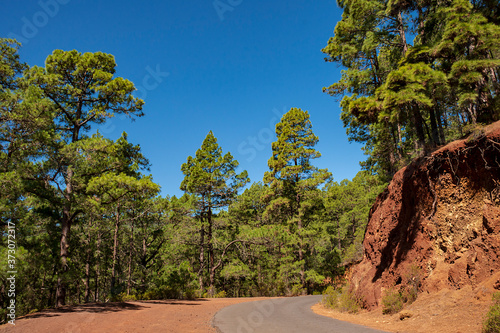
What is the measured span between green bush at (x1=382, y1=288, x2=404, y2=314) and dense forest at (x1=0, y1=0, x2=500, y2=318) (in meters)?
5.49

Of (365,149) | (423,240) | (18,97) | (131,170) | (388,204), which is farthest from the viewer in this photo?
(365,149)

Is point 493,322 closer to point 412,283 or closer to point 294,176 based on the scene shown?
point 412,283

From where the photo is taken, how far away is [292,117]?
2802cm

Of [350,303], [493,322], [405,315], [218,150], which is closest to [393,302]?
[405,315]

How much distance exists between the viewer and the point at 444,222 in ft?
30.2

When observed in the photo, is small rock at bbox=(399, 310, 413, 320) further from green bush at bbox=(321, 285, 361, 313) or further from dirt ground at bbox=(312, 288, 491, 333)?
green bush at bbox=(321, 285, 361, 313)

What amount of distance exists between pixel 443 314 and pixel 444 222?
325 cm

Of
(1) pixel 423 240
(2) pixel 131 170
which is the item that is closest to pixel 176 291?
(2) pixel 131 170

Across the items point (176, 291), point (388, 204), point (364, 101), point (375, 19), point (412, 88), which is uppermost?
point (375, 19)

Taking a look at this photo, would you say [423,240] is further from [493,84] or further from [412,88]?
[493,84]

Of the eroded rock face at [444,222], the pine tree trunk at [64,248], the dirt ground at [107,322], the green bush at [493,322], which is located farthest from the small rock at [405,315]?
the pine tree trunk at [64,248]

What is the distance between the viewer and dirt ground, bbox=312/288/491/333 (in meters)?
6.29

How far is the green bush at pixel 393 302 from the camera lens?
9141 mm

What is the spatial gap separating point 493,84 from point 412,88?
12.6 feet
